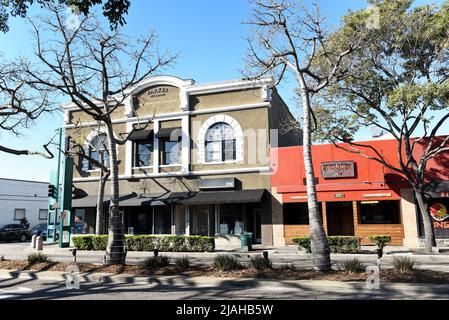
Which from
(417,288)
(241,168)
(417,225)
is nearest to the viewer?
(417,288)

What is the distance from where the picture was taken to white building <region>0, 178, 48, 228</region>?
44.8 meters

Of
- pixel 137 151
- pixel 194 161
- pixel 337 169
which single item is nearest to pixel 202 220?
pixel 194 161

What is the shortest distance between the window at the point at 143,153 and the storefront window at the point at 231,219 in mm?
6473

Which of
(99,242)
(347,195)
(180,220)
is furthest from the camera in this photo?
(180,220)

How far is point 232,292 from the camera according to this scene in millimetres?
8641

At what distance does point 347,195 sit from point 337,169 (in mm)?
1702

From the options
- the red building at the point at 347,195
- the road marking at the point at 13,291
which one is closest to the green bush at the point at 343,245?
the red building at the point at 347,195

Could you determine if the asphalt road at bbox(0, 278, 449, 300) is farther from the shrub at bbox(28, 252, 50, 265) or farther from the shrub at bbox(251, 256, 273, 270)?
the shrub at bbox(28, 252, 50, 265)

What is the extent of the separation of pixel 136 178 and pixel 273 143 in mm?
9955

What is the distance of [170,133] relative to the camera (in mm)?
26000

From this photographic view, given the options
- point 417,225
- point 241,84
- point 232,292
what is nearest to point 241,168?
point 241,84

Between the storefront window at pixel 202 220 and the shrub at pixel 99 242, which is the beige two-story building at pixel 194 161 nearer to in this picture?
the storefront window at pixel 202 220

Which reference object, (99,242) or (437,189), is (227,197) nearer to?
(99,242)
